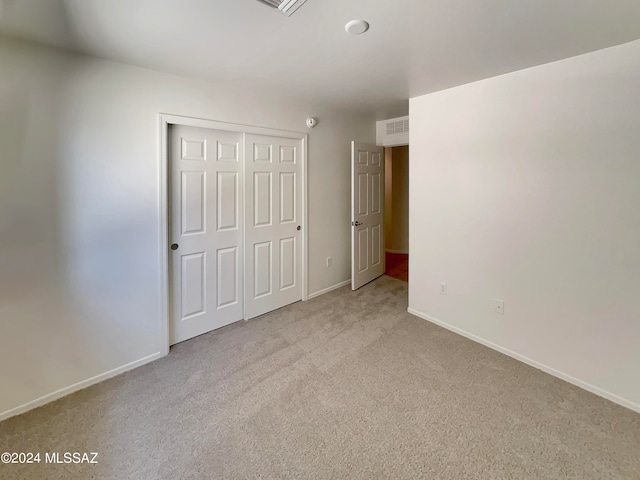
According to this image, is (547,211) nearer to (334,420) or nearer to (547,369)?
(547,369)

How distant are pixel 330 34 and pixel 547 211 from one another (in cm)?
196

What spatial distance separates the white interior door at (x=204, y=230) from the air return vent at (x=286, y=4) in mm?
1434

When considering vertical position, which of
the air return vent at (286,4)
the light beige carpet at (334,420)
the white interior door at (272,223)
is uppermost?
the air return vent at (286,4)

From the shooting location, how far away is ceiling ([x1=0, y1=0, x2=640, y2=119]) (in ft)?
4.70

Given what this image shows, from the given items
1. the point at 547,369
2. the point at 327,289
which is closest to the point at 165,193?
the point at 327,289

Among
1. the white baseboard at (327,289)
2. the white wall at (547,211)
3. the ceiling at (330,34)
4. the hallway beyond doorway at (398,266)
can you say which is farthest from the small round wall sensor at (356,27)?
the hallway beyond doorway at (398,266)

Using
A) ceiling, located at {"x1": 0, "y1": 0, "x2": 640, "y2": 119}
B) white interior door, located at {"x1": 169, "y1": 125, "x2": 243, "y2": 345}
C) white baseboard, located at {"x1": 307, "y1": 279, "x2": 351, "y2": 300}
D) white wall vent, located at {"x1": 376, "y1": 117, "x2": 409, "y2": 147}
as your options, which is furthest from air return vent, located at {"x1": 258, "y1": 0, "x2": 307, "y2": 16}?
white baseboard, located at {"x1": 307, "y1": 279, "x2": 351, "y2": 300}

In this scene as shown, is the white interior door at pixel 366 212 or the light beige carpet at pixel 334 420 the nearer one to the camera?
the light beige carpet at pixel 334 420

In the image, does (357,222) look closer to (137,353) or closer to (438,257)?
(438,257)

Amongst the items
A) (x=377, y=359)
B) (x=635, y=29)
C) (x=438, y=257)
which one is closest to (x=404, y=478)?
(x=377, y=359)

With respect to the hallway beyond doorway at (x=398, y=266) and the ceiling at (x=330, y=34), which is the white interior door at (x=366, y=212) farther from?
the ceiling at (x=330, y=34)

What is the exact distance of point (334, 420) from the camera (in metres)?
1.70

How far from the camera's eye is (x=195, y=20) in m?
1.56

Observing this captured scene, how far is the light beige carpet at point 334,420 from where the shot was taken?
1.42 metres
